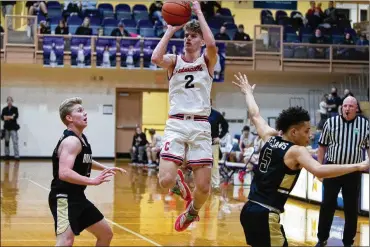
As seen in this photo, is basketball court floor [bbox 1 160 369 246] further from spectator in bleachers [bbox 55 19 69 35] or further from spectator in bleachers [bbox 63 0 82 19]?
spectator in bleachers [bbox 63 0 82 19]

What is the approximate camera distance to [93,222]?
22.2 ft

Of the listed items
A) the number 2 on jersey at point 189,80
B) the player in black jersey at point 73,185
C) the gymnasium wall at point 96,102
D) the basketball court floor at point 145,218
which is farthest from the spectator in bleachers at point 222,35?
the player in black jersey at point 73,185

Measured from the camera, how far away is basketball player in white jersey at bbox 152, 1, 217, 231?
7434 mm

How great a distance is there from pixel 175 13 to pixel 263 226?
211 cm

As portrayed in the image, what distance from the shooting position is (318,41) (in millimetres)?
27438

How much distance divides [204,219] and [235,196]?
13.2 ft

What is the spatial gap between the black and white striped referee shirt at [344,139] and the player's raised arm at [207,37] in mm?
3155

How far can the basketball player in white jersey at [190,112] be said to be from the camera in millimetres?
7434

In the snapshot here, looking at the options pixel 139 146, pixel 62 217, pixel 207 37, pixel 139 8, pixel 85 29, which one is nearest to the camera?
pixel 62 217

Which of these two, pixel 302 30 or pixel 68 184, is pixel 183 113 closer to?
pixel 68 184

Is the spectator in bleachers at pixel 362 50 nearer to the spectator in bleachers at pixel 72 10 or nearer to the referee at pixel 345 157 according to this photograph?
the spectator in bleachers at pixel 72 10

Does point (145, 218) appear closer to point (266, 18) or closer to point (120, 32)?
point (120, 32)

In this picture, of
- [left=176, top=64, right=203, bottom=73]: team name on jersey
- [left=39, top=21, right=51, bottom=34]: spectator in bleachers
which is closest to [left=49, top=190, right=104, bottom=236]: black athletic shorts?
[left=176, top=64, right=203, bottom=73]: team name on jersey

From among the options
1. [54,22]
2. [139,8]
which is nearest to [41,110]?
[54,22]
